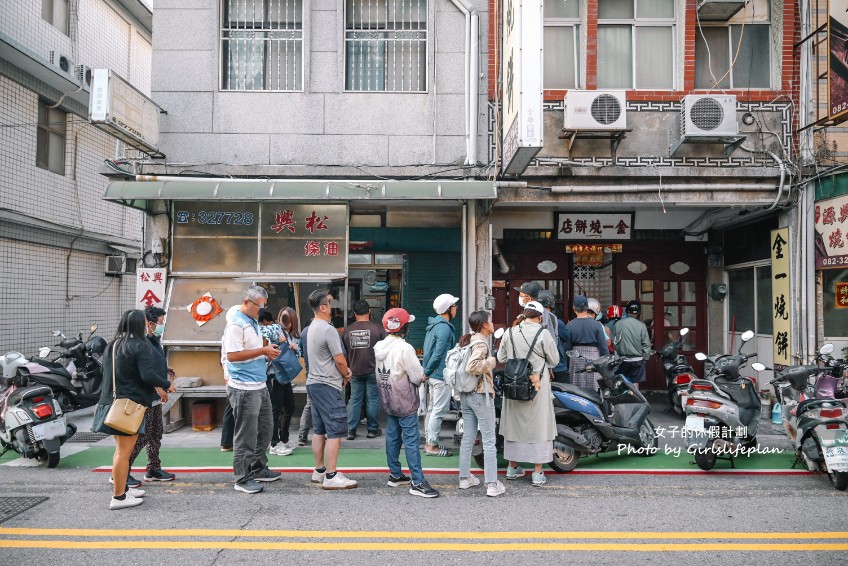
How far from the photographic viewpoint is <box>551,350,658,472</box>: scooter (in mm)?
6824

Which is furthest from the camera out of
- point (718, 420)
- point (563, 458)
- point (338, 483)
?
point (563, 458)

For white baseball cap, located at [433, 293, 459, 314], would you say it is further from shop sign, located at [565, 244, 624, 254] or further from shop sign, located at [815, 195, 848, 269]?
shop sign, located at [815, 195, 848, 269]

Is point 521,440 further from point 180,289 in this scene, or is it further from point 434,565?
point 180,289

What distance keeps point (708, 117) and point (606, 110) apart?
1629 mm

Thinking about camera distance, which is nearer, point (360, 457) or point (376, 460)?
point (376, 460)

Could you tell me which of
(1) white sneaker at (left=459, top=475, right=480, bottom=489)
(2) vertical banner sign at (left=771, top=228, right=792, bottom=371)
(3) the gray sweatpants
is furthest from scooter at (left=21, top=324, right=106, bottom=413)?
(2) vertical banner sign at (left=771, top=228, right=792, bottom=371)

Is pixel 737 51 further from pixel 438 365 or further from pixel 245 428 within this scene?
pixel 245 428

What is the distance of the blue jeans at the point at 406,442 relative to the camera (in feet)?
19.6

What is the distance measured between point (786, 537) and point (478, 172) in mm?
6585

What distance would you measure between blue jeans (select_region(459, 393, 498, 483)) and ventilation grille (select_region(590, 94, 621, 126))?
532 centimetres

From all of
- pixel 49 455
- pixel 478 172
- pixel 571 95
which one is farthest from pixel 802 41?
pixel 49 455

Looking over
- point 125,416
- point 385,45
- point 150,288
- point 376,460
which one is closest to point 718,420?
point 376,460

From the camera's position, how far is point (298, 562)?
4.40m

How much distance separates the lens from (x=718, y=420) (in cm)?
670
